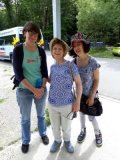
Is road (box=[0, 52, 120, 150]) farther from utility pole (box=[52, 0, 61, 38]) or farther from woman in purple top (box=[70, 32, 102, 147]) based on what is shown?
woman in purple top (box=[70, 32, 102, 147])

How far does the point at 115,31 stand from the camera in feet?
80.5

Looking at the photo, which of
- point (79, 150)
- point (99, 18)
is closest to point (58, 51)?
point (79, 150)

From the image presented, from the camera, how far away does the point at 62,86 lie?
3340 millimetres

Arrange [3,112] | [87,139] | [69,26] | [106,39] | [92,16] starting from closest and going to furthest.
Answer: [87,139], [3,112], [92,16], [106,39], [69,26]

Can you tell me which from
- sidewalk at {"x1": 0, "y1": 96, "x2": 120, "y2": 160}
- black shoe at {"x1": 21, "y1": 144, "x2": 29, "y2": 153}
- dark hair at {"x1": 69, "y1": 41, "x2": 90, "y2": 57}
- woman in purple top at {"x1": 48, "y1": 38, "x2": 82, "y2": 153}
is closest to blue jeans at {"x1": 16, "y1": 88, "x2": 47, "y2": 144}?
black shoe at {"x1": 21, "y1": 144, "x2": 29, "y2": 153}

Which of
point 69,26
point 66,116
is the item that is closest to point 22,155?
point 66,116

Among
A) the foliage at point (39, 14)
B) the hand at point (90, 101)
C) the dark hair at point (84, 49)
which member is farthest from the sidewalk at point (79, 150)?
the foliage at point (39, 14)

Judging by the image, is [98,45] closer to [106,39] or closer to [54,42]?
[106,39]

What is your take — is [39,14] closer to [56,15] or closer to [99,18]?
[99,18]

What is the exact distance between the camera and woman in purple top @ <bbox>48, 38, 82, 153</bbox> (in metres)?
3.29

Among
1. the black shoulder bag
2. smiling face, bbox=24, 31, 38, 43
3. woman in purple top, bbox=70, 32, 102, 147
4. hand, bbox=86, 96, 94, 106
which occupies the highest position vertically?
smiling face, bbox=24, 31, 38, 43

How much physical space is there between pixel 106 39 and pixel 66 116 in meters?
21.8

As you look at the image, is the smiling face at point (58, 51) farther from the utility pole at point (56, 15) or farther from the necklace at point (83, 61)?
the utility pole at point (56, 15)

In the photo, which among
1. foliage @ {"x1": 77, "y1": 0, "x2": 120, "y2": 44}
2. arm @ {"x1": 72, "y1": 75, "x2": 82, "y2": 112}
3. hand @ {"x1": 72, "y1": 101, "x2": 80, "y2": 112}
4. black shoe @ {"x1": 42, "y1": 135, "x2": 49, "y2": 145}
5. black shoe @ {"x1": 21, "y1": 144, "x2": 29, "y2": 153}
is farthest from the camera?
foliage @ {"x1": 77, "y1": 0, "x2": 120, "y2": 44}
